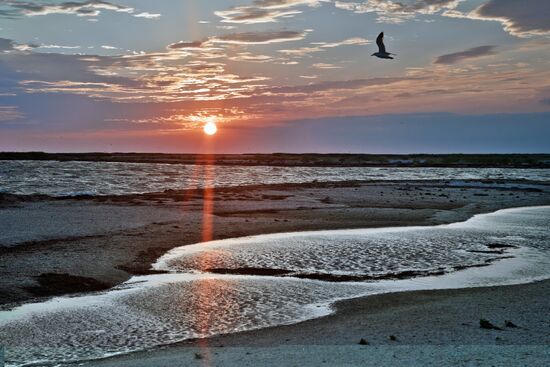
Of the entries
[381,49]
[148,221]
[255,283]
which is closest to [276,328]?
[255,283]

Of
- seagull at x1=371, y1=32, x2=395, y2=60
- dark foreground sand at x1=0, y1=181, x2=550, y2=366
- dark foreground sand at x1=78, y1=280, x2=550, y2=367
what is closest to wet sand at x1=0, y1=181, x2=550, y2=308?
dark foreground sand at x1=0, y1=181, x2=550, y2=366

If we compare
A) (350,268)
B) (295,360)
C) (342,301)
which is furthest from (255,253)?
(295,360)

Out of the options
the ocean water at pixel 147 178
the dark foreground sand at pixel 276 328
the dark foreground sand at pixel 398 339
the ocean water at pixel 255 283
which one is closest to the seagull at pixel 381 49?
the ocean water at pixel 255 283

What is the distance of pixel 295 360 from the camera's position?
33.3 feet

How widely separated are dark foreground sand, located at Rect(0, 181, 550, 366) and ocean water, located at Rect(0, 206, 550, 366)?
3.29ft

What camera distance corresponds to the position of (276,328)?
1304 centimetres

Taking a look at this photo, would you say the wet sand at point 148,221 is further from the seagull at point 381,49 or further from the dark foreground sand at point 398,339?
the seagull at point 381,49

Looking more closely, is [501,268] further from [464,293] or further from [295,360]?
[295,360]

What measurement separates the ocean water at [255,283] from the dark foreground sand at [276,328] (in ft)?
3.29

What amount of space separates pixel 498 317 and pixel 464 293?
9.65ft

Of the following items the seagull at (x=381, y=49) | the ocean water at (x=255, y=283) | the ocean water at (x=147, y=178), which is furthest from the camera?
the ocean water at (x=147, y=178)

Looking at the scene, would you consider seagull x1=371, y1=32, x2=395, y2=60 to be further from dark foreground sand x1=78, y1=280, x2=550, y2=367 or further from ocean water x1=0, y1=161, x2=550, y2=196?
ocean water x1=0, y1=161, x2=550, y2=196

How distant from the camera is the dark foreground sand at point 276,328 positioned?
34.6ft

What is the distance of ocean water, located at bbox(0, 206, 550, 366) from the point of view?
1262 cm
